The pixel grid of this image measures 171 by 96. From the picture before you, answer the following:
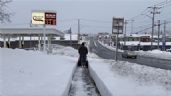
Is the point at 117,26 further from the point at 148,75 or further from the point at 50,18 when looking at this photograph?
the point at 50,18

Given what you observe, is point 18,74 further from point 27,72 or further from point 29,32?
point 29,32

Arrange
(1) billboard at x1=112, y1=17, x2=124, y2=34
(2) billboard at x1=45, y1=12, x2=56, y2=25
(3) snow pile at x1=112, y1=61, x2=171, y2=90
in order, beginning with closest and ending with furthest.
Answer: (3) snow pile at x1=112, y1=61, x2=171, y2=90 < (1) billboard at x1=112, y1=17, x2=124, y2=34 < (2) billboard at x1=45, y1=12, x2=56, y2=25

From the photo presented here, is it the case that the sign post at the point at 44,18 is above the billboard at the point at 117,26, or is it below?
above

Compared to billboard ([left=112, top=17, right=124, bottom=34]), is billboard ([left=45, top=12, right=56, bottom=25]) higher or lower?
higher

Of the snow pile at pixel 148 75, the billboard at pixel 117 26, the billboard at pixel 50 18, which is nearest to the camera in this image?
the snow pile at pixel 148 75

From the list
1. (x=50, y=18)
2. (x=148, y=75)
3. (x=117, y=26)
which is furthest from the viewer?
(x=50, y=18)

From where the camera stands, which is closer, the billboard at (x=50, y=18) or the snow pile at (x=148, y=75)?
the snow pile at (x=148, y=75)

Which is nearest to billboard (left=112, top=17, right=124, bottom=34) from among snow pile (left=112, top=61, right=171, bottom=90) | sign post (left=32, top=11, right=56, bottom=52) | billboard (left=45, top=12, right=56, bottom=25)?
snow pile (left=112, top=61, right=171, bottom=90)

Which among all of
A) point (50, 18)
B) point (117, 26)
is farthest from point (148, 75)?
point (50, 18)

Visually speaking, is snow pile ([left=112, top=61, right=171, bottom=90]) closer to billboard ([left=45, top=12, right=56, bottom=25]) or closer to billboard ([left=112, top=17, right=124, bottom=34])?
billboard ([left=112, top=17, right=124, bottom=34])

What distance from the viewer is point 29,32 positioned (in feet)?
291

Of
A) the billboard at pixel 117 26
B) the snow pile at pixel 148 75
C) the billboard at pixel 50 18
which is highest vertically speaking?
the billboard at pixel 50 18

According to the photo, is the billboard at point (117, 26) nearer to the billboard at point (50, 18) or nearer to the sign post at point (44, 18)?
the sign post at point (44, 18)

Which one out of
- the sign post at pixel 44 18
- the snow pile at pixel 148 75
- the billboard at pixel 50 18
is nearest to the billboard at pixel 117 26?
the snow pile at pixel 148 75
